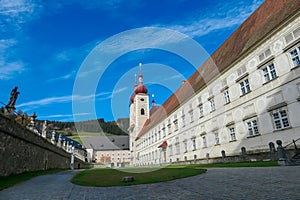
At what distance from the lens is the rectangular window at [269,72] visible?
17680 mm

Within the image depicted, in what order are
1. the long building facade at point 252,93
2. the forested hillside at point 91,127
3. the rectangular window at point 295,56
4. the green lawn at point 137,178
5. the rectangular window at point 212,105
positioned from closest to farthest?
the green lawn at point 137,178 → the rectangular window at point 295,56 → the long building facade at point 252,93 → the rectangular window at point 212,105 → the forested hillside at point 91,127

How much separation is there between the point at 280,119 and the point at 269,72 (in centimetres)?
403

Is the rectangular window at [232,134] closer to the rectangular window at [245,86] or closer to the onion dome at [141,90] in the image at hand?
the rectangular window at [245,86]

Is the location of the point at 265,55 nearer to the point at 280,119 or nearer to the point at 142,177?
the point at 280,119

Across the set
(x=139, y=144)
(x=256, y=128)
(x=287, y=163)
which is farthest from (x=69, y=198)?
(x=139, y=144)

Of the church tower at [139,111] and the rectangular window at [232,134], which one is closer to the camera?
the rectangular window at [232,134]

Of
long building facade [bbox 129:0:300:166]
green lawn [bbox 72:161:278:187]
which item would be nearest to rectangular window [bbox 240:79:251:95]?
long building facade [bbox 129:0:300:166]

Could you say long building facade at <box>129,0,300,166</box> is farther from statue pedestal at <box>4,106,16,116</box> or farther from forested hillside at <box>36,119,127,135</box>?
forested hillside at <box>36,119,127,135</box>

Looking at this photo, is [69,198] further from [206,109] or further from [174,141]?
[174,141]

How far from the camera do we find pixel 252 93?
1956 cm

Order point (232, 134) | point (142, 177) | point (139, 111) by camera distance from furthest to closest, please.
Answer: point (139, 111), point (232, 134), point (142, 177)

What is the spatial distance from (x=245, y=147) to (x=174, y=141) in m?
18.5

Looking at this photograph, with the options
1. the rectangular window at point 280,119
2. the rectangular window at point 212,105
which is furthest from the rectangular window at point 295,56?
the rectangular window at point 212,105

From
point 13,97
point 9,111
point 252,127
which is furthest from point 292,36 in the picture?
point 13,97
